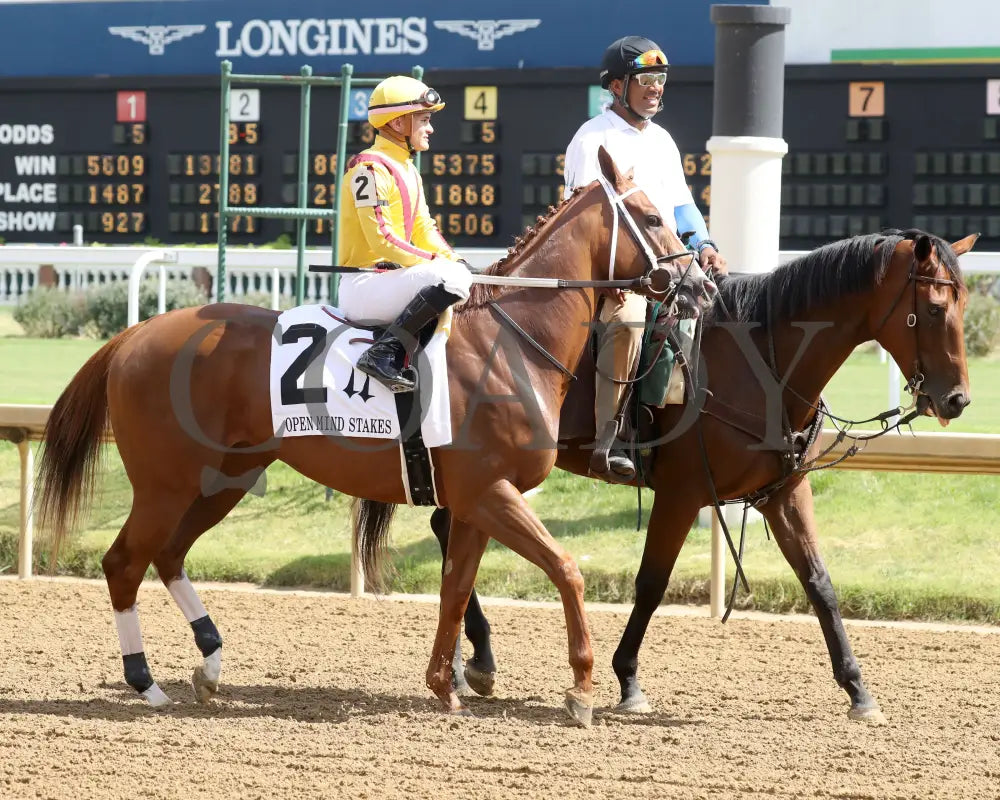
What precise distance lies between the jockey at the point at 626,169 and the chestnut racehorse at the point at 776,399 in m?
0.15

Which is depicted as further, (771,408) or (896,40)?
(896,40)

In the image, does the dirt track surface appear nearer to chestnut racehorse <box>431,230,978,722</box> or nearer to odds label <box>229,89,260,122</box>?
chestnut racehorse <box>431,230,978,722</box>

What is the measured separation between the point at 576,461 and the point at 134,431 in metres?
1.58

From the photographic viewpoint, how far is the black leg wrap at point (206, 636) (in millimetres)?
5152

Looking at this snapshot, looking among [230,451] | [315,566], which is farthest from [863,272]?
[315,566]

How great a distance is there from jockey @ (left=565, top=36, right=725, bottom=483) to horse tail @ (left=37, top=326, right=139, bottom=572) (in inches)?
68.2

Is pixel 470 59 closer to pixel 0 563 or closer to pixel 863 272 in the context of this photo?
pixel 0 563

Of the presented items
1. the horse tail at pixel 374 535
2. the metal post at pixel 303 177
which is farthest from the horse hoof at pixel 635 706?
the metal post at pixel 303 177

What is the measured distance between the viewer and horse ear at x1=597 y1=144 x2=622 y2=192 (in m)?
4.89

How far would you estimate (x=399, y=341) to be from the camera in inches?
188

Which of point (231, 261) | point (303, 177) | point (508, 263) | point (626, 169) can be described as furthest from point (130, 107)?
point (508, 263)

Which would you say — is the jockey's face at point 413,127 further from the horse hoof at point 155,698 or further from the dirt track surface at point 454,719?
the horse hoof at point 155,698

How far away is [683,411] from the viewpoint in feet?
17.0

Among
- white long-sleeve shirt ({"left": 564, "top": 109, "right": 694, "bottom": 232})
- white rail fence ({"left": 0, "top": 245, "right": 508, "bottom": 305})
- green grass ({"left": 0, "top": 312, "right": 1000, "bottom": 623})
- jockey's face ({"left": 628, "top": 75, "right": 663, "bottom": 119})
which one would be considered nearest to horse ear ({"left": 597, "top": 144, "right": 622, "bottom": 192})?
white long-sleeve shirt ({"left": 564, "top": 109, "right": 694, "bottom": 232})
